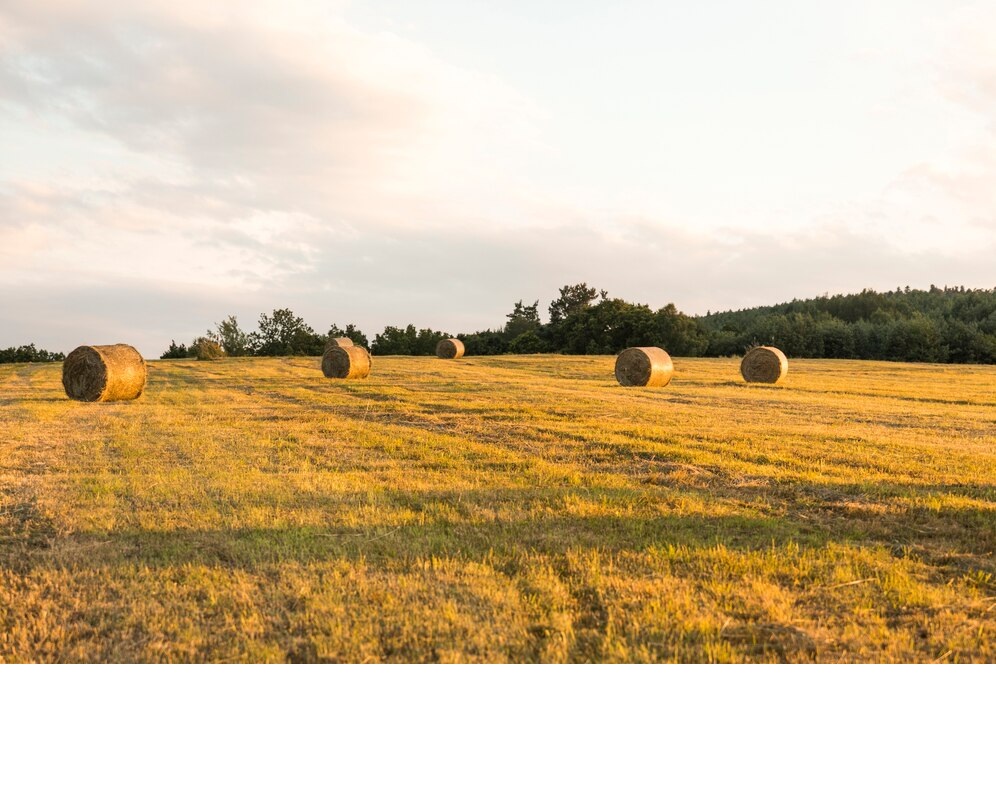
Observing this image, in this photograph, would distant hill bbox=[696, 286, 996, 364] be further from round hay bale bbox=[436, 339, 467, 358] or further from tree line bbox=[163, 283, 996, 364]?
round hay bale bbox=[436, 339, 467, 358]

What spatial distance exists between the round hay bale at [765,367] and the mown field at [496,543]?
1957cm

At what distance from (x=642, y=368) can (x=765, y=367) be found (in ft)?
23.9

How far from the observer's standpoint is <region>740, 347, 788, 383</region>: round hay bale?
121 ft

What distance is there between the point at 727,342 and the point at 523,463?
78.0 m

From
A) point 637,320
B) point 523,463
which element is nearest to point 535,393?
point 523,463

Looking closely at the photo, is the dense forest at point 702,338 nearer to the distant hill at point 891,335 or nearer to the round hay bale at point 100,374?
the distant hill at point 891,335

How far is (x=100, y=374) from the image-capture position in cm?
2433

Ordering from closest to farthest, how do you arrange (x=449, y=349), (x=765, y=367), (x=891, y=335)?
1. (x=765, y=367)
2. (x=449, y=349)
3. (x=891, y=335)

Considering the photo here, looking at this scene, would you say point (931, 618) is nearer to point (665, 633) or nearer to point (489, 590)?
point (665, 633)

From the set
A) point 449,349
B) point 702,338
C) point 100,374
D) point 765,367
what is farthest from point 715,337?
point 100,374

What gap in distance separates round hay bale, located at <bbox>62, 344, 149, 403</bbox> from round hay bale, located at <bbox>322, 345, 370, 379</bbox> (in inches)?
496

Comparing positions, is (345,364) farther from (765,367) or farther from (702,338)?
(702,338)

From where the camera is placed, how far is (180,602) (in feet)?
19.5

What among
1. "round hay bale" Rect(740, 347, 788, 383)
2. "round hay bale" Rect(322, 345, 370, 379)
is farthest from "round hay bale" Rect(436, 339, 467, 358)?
"round hay bale" Rect(740, 347, 788, 383)
